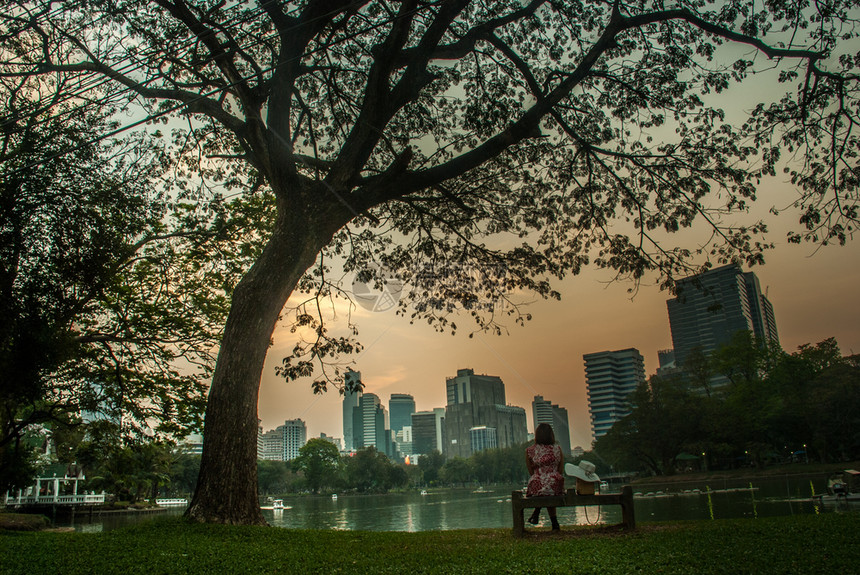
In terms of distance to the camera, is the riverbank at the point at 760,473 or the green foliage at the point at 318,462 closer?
the riverbank at the point at 760,473

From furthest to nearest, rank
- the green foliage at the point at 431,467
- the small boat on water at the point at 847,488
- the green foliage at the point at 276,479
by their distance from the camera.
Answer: the green foliage at the point at 431,467, the green foliage at the point at 276,479, the small boat on water at the point at 847,488

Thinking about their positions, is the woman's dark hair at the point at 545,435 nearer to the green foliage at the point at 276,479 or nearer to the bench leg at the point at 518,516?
the bench leg at the point at 518,516

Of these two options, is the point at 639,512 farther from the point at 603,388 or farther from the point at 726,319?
the point at 603,388

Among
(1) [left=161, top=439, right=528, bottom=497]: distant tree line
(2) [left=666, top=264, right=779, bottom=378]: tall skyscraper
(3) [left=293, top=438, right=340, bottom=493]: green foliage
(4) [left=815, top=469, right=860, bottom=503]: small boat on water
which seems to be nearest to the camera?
(4) [left=815, top=469, right=860, bottom=503]: small boat on water

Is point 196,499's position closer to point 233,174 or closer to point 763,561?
point 763,561

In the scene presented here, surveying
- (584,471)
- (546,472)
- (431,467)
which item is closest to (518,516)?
(546,472)

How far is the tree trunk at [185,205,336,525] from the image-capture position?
642 cm

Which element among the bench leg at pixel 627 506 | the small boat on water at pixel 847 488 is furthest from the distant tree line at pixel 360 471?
the bench leg at pixel 627 506

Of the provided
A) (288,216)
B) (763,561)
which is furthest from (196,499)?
(763,561)

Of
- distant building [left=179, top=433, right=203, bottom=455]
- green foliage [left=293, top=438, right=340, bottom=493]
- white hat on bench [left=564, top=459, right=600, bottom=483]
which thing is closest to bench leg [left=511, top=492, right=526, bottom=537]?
white hat on bench [left=564, top=459, right=600, bottom=483]

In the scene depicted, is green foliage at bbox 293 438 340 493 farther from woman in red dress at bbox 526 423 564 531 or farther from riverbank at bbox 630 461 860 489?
woman in red dress at bbox 526 423 564 531

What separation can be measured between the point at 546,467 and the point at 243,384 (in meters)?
3.88

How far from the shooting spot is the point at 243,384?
22.5ft

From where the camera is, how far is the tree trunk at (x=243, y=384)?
6.42m
